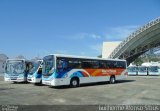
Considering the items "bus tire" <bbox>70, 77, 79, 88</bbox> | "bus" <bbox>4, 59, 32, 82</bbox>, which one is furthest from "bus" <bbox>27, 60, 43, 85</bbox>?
"bus tire" <bbox>70, 77, 79, 88</bbox>

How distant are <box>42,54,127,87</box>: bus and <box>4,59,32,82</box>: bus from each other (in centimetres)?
464

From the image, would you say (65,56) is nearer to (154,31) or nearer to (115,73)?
(115,73)

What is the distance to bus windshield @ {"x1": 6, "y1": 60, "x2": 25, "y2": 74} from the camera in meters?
23.6

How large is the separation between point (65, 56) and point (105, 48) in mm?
56352

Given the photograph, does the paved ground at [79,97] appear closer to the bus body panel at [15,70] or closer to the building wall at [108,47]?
the bus body panel at [15,70]

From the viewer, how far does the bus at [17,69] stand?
926 inches

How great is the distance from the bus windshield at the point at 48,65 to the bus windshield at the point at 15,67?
4.85m

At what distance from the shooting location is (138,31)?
59.3 m

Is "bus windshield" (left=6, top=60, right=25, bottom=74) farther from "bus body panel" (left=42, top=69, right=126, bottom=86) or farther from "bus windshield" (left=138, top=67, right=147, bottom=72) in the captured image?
"bus windshield" (left=138, top=67, right=147, bottom=72)

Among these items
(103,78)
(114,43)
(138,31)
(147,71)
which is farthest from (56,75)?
(114,43)

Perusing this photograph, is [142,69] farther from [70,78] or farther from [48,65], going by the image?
[48,65]

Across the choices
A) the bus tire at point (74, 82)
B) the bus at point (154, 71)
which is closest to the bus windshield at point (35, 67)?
the bus tire at point (74, 82)

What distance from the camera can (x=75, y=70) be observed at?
19938 millimetres

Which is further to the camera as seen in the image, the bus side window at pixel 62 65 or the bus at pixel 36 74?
the bus at pixel 36 74
